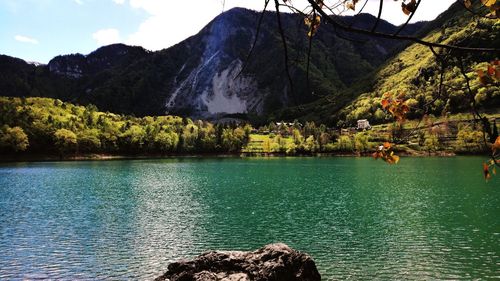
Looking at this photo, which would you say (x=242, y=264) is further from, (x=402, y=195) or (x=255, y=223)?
(x=402, y=195)

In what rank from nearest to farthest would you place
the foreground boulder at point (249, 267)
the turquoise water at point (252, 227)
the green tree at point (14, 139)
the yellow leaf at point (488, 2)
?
the yellow leaf at point (488, 2) → the foreground boulder at point (249, 267) → the turquoise water at point (252, 227) → the green tree at point (14, 139)

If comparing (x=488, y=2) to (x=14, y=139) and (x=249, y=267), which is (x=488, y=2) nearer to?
(x=249, y=267)

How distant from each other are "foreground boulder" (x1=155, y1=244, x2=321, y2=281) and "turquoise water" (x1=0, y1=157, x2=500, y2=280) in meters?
5.38

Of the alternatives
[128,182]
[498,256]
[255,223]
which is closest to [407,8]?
[498,256]

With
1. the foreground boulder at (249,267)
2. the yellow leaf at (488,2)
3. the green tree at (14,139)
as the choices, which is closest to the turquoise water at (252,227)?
the foreground boulder at (249,267)

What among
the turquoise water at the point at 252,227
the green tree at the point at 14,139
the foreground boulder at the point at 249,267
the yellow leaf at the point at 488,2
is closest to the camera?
the yellow leaf at the point at 488,2

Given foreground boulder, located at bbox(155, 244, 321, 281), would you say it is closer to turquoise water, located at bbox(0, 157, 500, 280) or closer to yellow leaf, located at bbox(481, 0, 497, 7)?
turquoise water, located at bbox(0, 157, 500, 280)

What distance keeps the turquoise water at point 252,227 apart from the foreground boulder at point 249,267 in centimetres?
538

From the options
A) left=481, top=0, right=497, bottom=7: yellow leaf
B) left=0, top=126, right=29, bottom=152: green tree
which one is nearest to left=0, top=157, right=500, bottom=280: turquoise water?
left=481, top=0, right=497, bottom=7: yellow leaf

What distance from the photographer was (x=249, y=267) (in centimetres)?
2538

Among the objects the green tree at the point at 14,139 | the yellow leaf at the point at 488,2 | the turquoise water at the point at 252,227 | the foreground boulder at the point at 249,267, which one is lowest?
the turquoise water at the point at 252,227

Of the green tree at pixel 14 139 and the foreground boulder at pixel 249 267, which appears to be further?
the green tree at pixel 14 139

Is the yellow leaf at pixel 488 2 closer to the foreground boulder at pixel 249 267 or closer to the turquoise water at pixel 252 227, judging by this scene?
the foreground boulder at pixel 249 267

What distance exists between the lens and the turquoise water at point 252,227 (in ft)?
110
